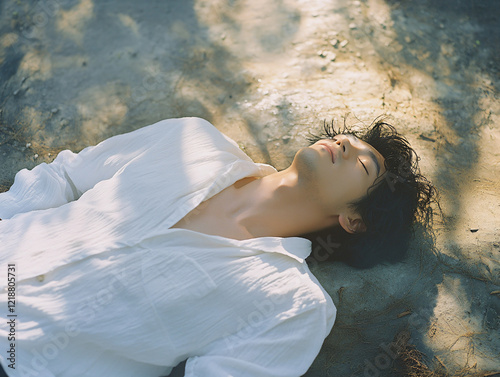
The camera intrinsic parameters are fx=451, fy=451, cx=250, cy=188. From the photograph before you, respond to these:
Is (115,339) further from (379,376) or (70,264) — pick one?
(379,376)

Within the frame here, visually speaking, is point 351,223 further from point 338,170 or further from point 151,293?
point 151,293

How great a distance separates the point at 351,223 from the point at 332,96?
1.49 meters

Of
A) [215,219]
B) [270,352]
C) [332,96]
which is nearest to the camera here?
[270,352]

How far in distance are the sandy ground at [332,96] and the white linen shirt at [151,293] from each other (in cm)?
50

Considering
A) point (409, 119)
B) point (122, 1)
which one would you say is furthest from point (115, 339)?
point (122, 1)

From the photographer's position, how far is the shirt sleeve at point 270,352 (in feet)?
7.52

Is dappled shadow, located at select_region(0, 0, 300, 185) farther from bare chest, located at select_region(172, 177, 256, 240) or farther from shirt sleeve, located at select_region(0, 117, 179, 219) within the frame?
bare chest, located at select_region(172, 177, 256, 240)

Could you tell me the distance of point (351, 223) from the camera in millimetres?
2926

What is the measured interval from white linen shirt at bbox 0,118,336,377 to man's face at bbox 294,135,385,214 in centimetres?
39

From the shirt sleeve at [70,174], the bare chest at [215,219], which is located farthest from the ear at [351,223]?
the shirt sleeve at [70,174]

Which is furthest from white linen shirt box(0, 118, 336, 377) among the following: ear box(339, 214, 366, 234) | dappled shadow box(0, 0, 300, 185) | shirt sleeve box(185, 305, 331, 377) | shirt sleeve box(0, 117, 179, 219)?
dappled shadow box(0, 0, 300, 185)

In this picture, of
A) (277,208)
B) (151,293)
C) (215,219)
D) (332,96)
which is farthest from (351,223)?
(332,96)

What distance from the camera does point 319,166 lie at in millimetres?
2760

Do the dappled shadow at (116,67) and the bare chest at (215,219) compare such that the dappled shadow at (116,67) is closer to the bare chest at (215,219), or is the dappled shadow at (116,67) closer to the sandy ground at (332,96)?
the sandy ground at (332,96)
